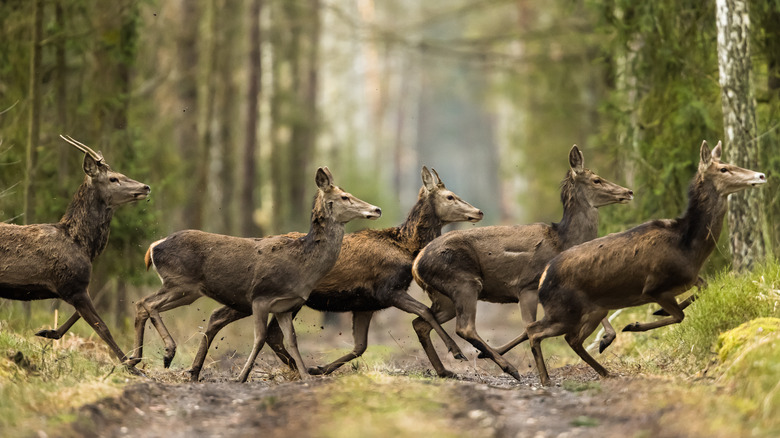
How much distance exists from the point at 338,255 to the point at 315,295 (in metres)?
0.73

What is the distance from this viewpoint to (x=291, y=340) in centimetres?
1102

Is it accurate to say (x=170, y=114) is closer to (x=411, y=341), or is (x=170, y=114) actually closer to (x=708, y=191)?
(x=411, y=341)

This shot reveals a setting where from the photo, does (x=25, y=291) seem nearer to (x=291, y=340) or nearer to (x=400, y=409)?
(x=291, y=340)

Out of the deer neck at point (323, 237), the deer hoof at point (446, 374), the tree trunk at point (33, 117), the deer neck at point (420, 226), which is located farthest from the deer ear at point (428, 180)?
the tree trunk at point (33, 117)

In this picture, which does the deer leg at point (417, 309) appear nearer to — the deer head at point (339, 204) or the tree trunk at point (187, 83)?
the deer head at point (339, 204)

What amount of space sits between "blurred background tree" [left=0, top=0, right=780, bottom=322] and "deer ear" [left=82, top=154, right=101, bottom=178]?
1.45 metres

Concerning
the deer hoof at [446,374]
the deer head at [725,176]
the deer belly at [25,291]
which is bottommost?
the deer hoof at [446,374]

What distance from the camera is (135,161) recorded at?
17.0 m

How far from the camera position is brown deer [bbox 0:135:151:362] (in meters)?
11.0

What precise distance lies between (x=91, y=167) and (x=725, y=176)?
711 centimetres

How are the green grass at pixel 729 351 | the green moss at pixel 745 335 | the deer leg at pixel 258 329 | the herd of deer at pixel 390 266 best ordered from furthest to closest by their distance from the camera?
the deer leg at pixel 258 329
the herd of deer at pixel 390 266
the green moss at pixel 745 335
the green grass at pixel 729 351

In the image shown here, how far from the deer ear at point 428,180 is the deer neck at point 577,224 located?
5.62 ft

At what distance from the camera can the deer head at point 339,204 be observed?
37.4 feet

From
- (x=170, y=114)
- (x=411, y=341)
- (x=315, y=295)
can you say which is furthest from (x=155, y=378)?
(x=170, y=114)
